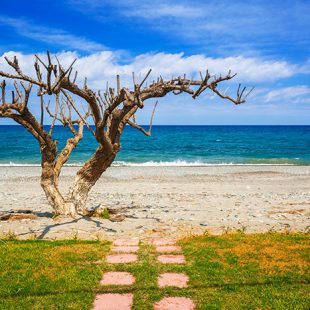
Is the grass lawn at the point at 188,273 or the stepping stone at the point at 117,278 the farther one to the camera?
the stepping stone at the point at 117,278

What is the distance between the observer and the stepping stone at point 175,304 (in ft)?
16.7

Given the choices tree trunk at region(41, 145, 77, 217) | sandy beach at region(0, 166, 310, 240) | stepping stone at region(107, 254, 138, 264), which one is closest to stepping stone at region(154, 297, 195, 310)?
stepping stone at region(107, 254, 138, 264)

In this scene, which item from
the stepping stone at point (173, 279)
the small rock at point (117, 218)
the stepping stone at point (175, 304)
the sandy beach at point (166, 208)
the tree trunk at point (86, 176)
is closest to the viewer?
the stepping stone at point (175, 304)

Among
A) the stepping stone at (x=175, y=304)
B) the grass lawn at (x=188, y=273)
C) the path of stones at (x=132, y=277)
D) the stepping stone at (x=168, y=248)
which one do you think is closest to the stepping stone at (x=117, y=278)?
the path of stones at (x=132, y=277)

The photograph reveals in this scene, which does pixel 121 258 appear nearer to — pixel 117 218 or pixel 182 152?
pixel 117 218

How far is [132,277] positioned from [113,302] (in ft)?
2.95

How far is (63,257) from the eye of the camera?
7082 millimetres

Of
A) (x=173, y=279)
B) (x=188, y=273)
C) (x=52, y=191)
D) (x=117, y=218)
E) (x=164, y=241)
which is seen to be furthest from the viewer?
(x=117, y=218)

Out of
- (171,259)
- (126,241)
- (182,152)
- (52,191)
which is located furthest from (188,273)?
(182,152)

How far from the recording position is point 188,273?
6344mm

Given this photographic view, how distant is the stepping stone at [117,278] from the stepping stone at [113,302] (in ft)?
1.45

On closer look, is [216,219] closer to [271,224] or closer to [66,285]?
[271,224]

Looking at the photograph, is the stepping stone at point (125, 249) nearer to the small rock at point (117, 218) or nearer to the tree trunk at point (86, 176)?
the small rock at point (117, 218)

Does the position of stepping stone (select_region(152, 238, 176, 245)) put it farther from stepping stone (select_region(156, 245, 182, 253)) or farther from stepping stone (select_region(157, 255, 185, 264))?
stepping stone (select_region(157, 255, 185, 264))
